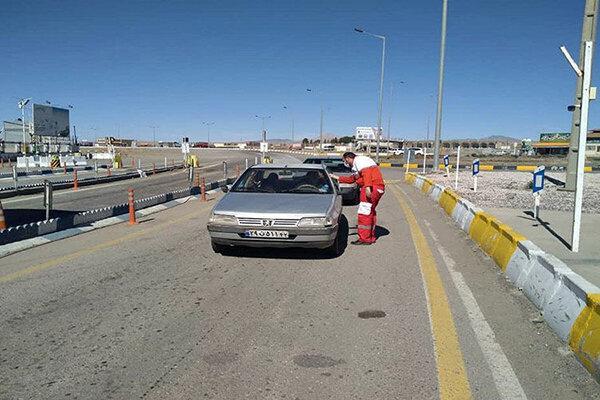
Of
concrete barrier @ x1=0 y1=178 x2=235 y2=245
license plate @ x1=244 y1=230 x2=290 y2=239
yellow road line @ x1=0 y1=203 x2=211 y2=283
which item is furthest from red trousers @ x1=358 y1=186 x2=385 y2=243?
concrete barrier @ x1=0 y1=178 x2=235 y2=245

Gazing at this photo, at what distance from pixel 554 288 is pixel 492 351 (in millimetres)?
1163

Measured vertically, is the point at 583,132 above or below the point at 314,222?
above

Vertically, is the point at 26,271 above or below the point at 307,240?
below

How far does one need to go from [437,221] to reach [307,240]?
18.6 feet

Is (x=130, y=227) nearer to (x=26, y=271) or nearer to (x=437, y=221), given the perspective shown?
(x=26, y=271)

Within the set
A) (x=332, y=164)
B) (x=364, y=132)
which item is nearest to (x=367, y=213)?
(x=332, y=164)

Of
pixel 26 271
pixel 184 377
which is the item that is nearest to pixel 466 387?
pixel 184 377

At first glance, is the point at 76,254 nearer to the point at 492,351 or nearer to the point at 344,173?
the point at 492,351

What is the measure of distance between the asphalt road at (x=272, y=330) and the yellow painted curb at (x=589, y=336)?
0.33ft

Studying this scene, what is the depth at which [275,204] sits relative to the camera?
698cm

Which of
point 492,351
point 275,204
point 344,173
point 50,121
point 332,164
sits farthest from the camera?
point 50,121

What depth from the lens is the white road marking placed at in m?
3.24

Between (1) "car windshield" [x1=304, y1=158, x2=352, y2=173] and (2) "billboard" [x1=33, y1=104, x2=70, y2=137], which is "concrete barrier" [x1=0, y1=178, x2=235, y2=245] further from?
(2) "billboard" [x1=33, y1=104, x2=70, y2=137]

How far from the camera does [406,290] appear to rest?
5.51 meters
